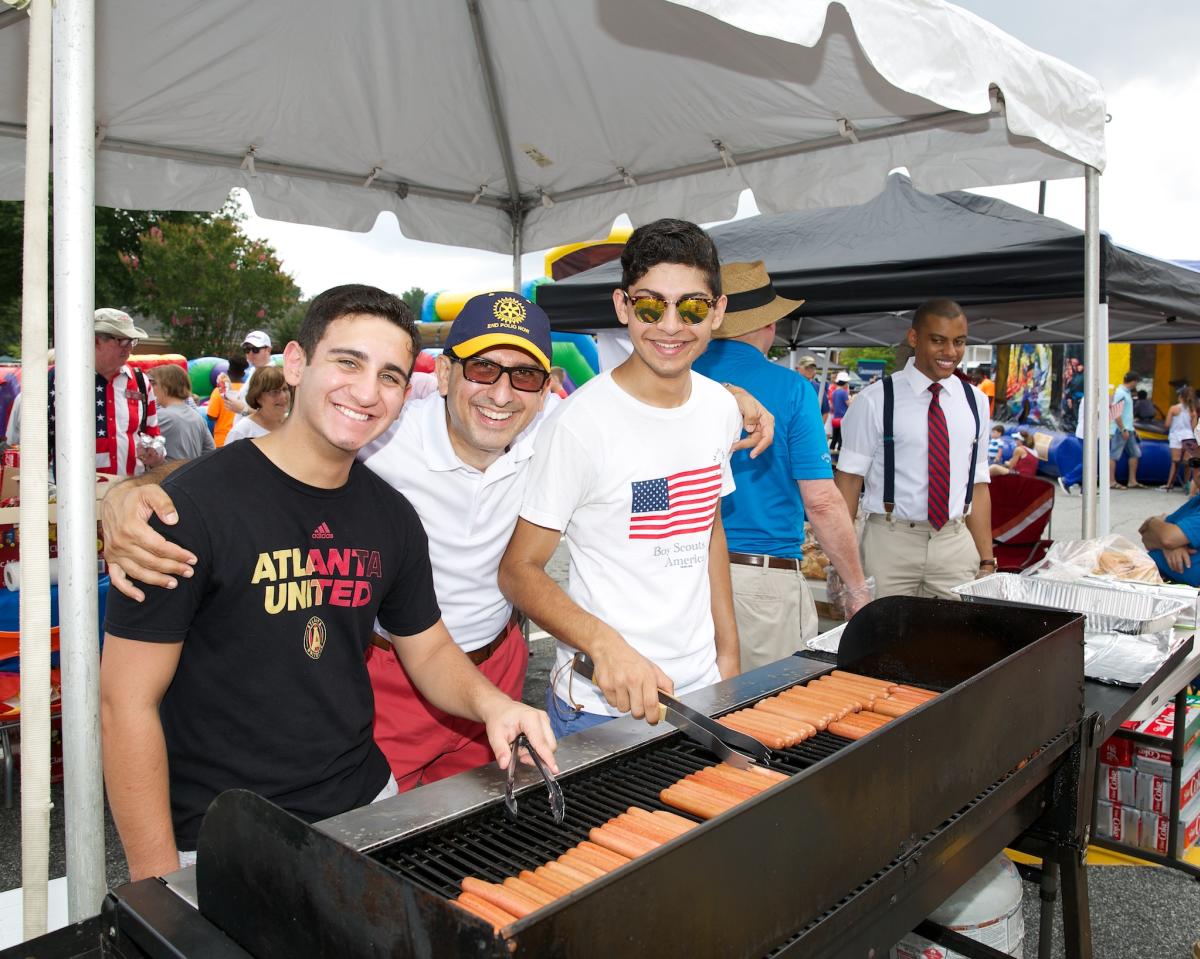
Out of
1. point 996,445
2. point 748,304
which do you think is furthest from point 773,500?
point 996,445

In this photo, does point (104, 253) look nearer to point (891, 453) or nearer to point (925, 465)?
point (891, 453)

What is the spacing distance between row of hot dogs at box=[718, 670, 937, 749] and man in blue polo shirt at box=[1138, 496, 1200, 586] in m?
3.20

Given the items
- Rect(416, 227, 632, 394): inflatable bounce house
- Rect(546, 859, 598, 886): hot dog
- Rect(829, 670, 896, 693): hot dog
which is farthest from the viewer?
Rect(416, 227, 632, 394): inflatable bounce house

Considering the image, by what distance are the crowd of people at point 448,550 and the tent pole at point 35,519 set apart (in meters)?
0.11

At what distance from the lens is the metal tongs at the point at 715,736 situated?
1.83 meters

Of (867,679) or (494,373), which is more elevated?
(494,373)

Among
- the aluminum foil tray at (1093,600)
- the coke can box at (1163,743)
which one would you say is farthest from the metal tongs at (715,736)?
the coke can box at (1163,743)

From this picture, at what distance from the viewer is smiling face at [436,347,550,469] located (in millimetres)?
2277

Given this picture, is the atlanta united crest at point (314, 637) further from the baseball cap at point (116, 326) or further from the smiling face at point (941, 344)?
the baseball cap at point (116, 326)

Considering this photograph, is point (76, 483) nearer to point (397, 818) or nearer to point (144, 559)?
point (144, 559)

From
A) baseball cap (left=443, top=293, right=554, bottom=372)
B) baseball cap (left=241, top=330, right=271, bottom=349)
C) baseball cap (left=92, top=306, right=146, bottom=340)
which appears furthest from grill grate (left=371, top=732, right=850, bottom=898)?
baseball cap (left=241, top=330, right=271, bottom=349)

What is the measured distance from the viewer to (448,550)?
2525 mm

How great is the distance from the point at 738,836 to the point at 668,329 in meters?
1.39

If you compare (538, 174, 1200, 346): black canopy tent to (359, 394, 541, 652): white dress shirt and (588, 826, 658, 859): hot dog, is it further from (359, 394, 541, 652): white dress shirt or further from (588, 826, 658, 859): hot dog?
(588, 826, 658, 859): hot dog
